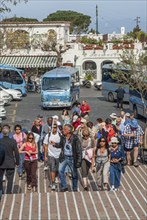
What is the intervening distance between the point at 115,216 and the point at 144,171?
6957 mm

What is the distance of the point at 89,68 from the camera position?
55750 millimetres

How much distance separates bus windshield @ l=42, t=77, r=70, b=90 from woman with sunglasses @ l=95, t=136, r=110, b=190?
21082 mm

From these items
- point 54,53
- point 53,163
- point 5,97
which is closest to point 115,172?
point 53,163

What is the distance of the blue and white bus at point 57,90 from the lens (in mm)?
34938

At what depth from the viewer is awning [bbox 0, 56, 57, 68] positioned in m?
52.3

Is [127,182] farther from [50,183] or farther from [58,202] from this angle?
[58,202]

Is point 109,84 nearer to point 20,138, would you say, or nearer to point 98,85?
point 98,85

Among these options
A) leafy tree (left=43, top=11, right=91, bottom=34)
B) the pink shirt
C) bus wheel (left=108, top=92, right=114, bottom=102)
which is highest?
leafy tree (left=43, top=11, right=91, bottom=34)

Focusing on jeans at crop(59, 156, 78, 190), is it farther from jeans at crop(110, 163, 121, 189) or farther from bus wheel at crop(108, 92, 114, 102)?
bus wheel at crop(108, 92, 114, 102)

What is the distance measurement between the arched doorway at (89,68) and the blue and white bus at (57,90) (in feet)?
57.3

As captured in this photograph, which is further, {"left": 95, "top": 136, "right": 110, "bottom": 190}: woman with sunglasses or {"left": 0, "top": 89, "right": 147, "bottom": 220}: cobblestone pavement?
{"left": 95, "top": 136, "right": 110, "bottom": 190}: woman with sunglasses

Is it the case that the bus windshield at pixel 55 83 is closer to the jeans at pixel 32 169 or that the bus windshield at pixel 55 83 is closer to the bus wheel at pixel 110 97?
the bus wheel at pixel 110 97

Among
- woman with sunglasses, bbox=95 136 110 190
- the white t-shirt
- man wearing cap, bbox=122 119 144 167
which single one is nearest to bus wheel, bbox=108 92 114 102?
man wearing cap, bbox=122 119 144 167

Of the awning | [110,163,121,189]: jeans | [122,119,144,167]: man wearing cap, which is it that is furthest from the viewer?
the awning
